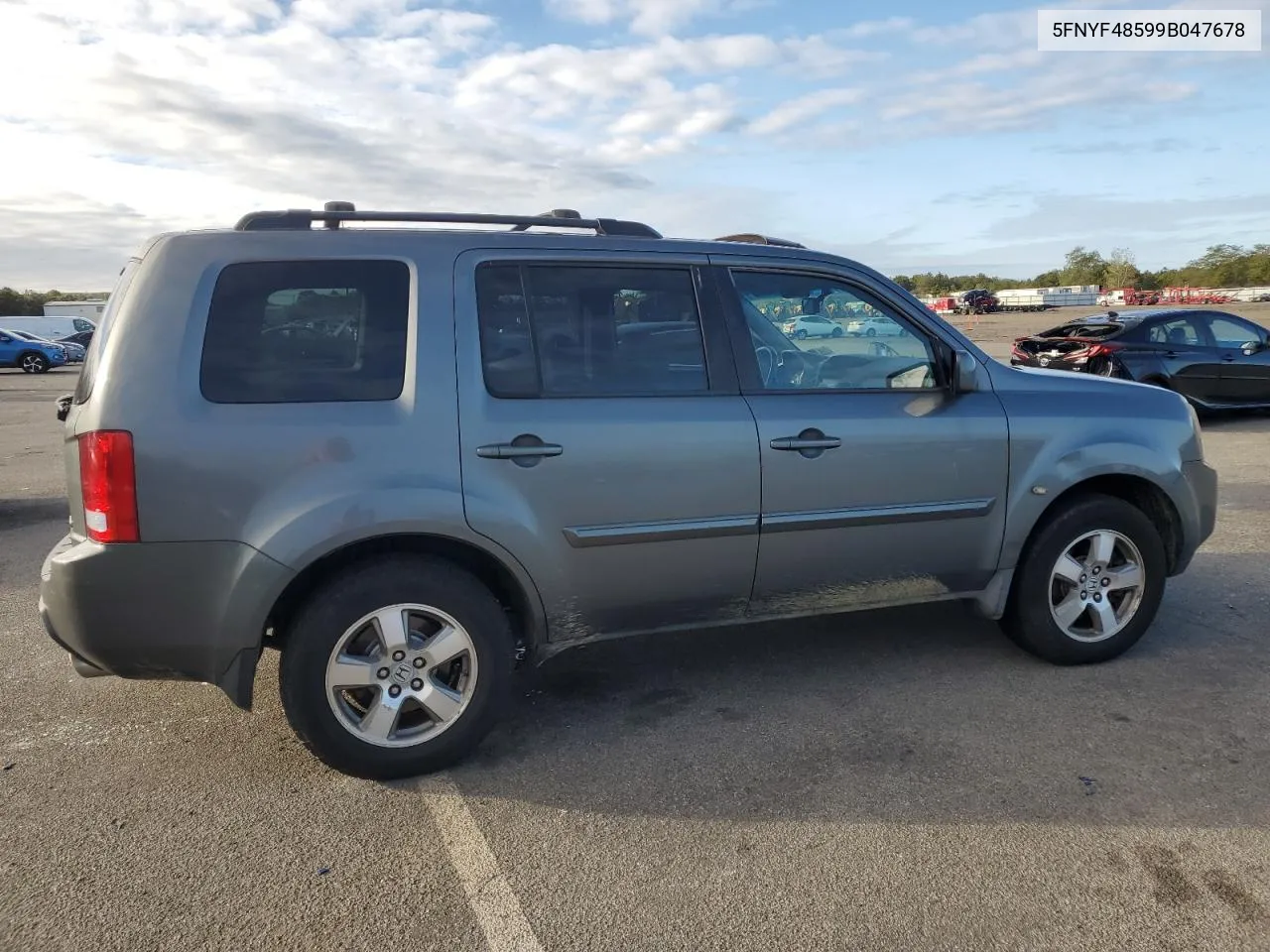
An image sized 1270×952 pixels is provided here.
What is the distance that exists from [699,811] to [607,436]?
52.4 inches

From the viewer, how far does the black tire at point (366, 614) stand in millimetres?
3156

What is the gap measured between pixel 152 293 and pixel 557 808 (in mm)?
2162

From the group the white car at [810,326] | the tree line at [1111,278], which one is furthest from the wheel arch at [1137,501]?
the tree line at [1111,278]

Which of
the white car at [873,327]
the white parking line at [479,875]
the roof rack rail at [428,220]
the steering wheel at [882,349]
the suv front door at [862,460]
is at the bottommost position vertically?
the white parking line at [479,875]

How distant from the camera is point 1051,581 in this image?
4.17 metres

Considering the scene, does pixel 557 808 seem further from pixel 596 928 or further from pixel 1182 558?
pixel 1182 558

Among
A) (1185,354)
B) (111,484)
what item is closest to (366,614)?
(111,484)

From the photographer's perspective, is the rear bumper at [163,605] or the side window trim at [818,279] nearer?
the rear bumper at [163,605]

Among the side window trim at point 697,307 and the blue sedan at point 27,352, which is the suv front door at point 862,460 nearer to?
the side window trim at point 697,307

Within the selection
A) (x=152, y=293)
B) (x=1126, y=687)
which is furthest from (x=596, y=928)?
(x=1126, y=687)

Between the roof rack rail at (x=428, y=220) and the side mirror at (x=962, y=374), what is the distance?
1.38 meters

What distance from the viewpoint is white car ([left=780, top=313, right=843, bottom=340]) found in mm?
3961

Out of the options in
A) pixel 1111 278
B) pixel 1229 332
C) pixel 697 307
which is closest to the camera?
pixel 697 307

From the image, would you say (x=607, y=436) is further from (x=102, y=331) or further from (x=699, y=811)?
(x=102, y=331)
